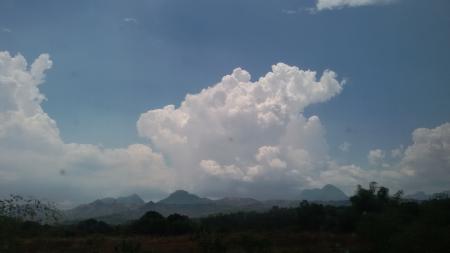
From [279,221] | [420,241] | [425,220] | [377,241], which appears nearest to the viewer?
[420,241]

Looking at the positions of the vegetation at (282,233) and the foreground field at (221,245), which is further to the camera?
the foreground field at (221,245)

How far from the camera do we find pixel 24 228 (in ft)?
83.0

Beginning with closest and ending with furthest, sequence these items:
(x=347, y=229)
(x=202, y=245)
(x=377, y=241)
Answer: (x=202, y=245), (x=377, y=241), (x=347, y=229)

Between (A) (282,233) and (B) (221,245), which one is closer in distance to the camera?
(B) (221,245)

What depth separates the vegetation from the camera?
28.8 metres

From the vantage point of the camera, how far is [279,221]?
8244 cm

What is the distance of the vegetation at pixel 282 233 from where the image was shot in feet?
94.3

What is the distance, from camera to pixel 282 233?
63000 mm

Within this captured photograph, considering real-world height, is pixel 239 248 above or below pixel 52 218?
below

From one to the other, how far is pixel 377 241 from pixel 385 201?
4034 centimetres

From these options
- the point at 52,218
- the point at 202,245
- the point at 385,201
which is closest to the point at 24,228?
the point at 52,218

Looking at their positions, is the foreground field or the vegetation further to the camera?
the foreground field

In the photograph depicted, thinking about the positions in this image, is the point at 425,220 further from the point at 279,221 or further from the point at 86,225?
the point at 86,225

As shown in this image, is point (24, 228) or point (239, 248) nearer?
point (24, 228)
